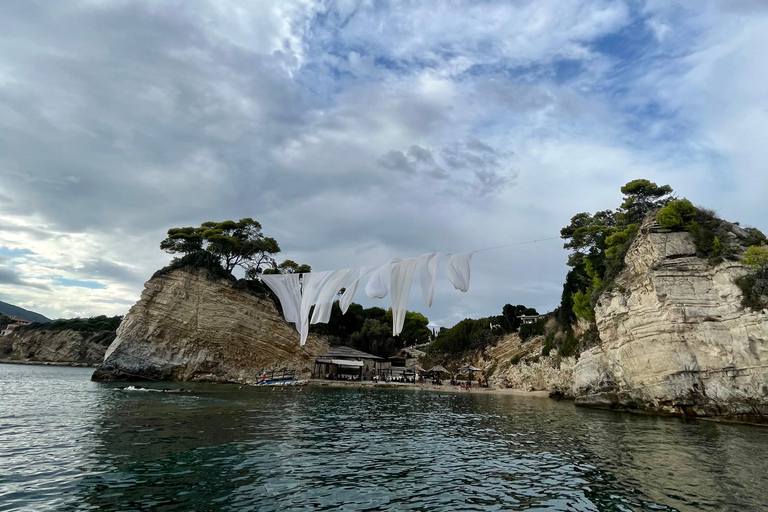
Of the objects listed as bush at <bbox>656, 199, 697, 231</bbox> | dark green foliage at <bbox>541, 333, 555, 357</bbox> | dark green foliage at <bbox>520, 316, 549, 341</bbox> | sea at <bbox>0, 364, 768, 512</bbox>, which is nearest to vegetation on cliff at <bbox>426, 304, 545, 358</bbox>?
dark green foliage at <bbox>520, 316, 549, 341</bbox>

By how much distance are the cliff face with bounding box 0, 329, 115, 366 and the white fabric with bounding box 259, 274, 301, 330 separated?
72.4 metres

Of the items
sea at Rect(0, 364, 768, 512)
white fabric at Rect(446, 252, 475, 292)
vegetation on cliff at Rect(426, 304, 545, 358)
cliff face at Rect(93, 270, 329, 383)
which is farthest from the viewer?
vegetation on cliff at Rect(426, 304, 545, 358)

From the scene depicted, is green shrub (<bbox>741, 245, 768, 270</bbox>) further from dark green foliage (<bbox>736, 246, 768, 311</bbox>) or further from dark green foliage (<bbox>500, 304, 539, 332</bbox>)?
dark green foliage (<bbox>500, 304, 539, 332</bbox>)

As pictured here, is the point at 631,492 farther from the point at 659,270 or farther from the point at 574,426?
the point at 659,270

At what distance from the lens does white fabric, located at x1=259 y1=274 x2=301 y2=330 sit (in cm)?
1255

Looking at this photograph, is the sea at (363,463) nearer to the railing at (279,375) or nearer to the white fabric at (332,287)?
the white fabric at (332,287)

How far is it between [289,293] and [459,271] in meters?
5.53

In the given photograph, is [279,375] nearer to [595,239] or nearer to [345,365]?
[345,365]

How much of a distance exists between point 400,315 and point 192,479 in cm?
567

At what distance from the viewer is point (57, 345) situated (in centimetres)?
6869

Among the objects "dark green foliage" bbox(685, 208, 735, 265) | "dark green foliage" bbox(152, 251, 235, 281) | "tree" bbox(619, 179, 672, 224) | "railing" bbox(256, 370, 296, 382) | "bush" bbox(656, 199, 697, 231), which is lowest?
"railing" bbox(256, 370, 296, 382)

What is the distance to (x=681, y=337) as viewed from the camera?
1617cm

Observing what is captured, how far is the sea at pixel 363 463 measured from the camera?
19.9ft

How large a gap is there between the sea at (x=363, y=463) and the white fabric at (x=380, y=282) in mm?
3824
